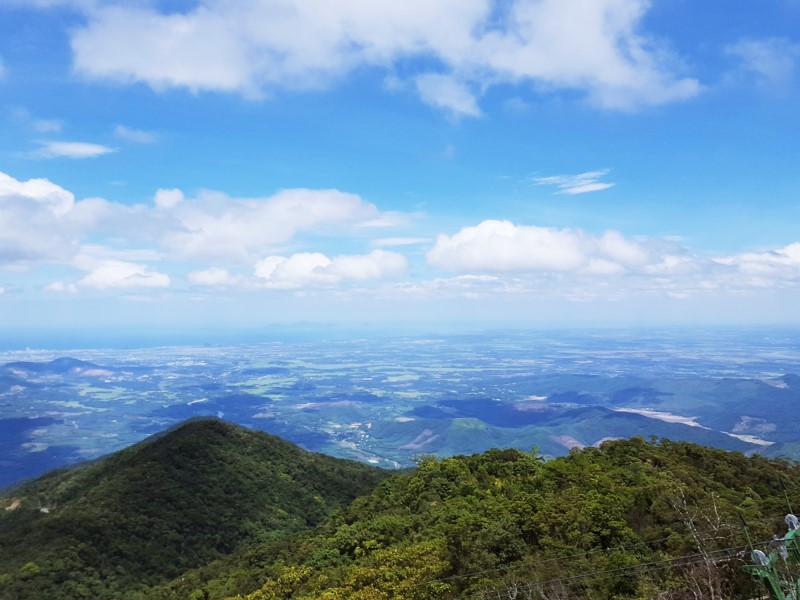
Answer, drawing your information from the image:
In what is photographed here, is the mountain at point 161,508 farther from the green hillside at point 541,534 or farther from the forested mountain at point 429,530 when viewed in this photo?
the green hillside at point 541,534

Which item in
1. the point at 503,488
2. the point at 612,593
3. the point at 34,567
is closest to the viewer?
the point at 612,593

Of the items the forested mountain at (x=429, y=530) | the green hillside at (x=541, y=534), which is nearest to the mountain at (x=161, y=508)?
the forested mountain at (x=429, y=530)

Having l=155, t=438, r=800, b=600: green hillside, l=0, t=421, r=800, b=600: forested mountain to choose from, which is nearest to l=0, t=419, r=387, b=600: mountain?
l=0, t=421, r=800, b=600: forested mountain

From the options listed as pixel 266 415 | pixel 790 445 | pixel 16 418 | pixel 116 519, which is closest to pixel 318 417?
pixel 266 415

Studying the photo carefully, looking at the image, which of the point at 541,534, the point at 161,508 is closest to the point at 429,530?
the point at 541,534

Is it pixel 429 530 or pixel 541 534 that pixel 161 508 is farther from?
pixel 541 534

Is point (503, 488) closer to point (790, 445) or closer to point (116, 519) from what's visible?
point (116, 519)
